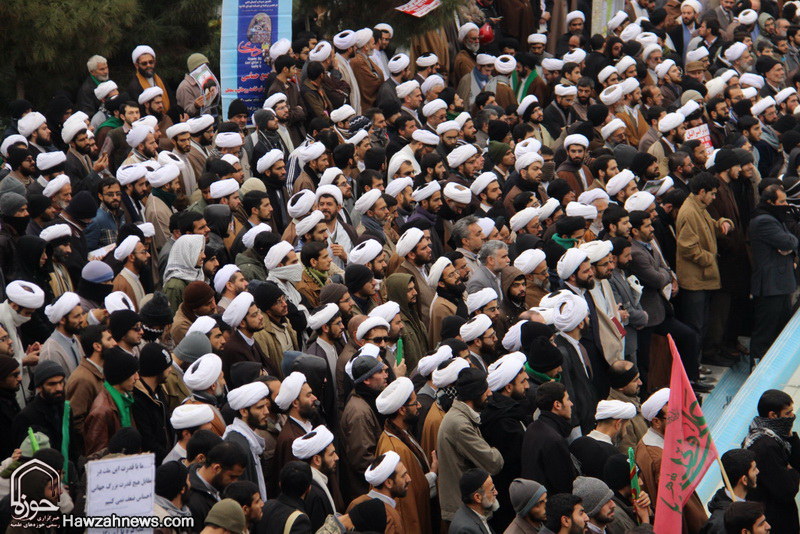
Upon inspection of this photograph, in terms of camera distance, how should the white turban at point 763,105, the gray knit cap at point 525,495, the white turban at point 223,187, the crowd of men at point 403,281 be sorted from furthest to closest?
the white turban at point 763,105 < the white turban at point 223,187 < the crowd of men at point 403,281 < the gray knit cap at point 525,495

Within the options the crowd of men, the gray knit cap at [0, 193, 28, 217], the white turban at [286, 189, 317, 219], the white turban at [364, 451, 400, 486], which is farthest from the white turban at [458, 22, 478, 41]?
the white turban at [364, 451, 400, 486]

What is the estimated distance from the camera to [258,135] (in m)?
12.5

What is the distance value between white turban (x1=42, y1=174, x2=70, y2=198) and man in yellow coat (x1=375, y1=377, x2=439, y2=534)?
157 inches

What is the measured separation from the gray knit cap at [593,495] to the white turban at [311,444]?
143cm

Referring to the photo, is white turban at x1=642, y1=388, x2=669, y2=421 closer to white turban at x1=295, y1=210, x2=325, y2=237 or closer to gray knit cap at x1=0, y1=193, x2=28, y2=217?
white turban at x1=295, y1=210, x2=325, y2=237

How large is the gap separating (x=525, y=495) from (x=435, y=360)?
166 centimetres

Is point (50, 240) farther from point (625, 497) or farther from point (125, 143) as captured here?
point (625, 497)

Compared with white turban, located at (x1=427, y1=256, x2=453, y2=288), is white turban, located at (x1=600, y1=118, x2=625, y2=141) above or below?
below

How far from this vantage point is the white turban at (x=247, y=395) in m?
7.55

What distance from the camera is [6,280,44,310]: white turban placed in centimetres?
866

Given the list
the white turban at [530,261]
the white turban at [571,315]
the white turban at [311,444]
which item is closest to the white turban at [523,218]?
the white turban at [530,261]

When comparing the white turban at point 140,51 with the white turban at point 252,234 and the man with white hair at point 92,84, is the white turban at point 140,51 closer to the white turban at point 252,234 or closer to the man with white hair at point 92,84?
the man with white hair at point 92,84

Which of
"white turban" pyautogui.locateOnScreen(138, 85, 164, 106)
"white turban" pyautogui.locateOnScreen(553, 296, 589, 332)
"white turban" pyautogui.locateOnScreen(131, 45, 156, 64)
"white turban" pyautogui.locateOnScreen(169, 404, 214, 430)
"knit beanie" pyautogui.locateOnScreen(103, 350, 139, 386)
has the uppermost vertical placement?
"white turban" pyautogui.locateOnScreen(131, 45, 156, 64)

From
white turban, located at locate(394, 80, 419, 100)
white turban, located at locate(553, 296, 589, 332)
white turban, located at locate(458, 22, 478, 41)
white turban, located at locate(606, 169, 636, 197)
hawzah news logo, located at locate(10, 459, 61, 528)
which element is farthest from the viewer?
white turban, located at locate(458, 22, 478, 41)
